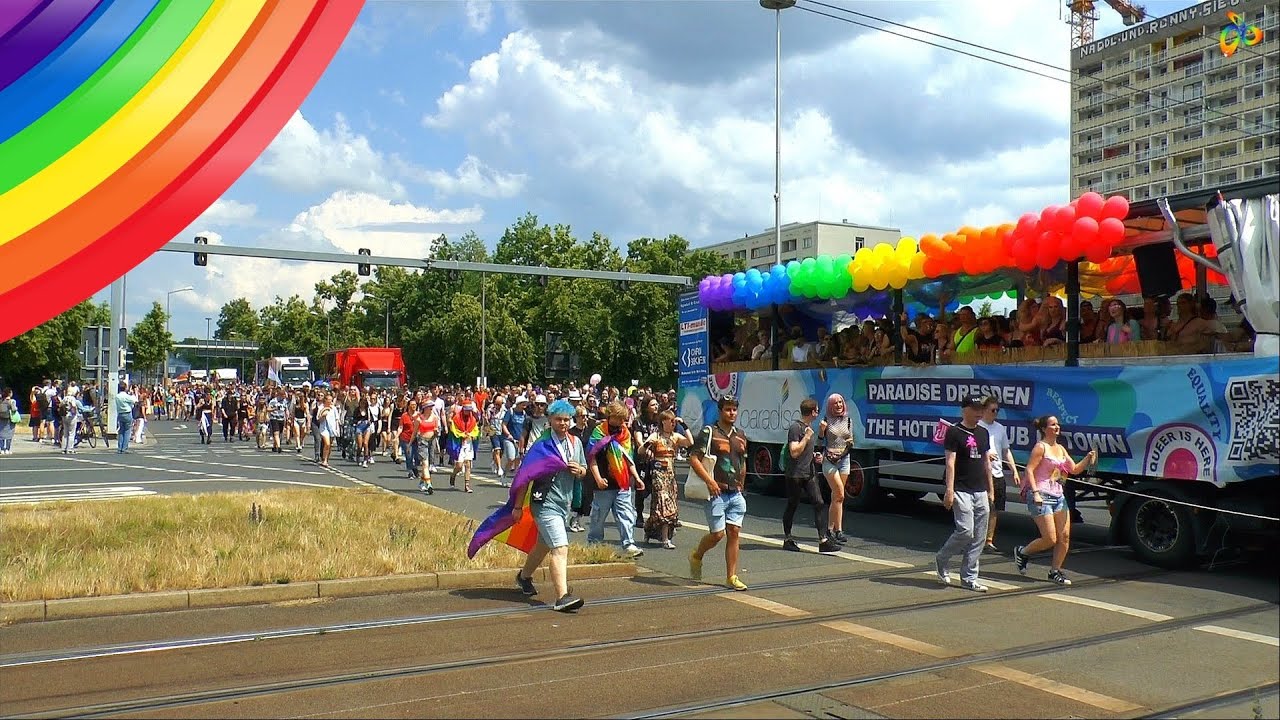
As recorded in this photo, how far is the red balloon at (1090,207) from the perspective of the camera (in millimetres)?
10961

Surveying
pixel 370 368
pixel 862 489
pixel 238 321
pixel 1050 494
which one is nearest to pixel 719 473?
pixel 1050 494

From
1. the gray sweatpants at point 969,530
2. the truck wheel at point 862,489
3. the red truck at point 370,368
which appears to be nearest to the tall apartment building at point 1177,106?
the red truck at point 370,368

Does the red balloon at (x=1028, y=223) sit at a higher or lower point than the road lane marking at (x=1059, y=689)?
higher

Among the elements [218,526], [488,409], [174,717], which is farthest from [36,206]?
[488,409]

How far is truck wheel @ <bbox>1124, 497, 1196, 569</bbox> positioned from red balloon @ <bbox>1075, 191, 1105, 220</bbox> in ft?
9.62

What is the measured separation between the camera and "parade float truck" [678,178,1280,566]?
8609 millimetres

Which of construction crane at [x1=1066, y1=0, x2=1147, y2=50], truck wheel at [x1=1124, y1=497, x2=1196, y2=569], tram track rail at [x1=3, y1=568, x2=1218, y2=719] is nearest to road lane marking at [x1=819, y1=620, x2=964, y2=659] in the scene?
tram track rail at [x1=3, y1=568, x2=1218, y2=719]

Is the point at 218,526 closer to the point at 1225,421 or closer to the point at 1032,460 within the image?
the point at 1032,460

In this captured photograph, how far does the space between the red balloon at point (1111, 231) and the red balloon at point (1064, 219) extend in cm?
30

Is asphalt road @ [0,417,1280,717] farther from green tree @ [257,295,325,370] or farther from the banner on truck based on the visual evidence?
green tree @ [257,295,325,370]

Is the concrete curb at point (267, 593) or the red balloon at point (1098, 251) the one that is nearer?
the concrete curb at point (267, 593)

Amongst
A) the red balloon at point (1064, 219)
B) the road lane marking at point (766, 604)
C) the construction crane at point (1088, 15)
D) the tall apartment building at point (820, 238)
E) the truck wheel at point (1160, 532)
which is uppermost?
the construction crane at point (1088, 15)

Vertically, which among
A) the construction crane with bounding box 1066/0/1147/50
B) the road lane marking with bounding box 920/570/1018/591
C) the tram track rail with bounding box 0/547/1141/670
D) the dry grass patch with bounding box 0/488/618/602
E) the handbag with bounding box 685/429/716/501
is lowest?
the tram track rail with bounding box 0/547/1141/670

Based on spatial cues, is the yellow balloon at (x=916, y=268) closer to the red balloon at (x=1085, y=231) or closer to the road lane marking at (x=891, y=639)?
the red balloon at (x=1085, y=231)
